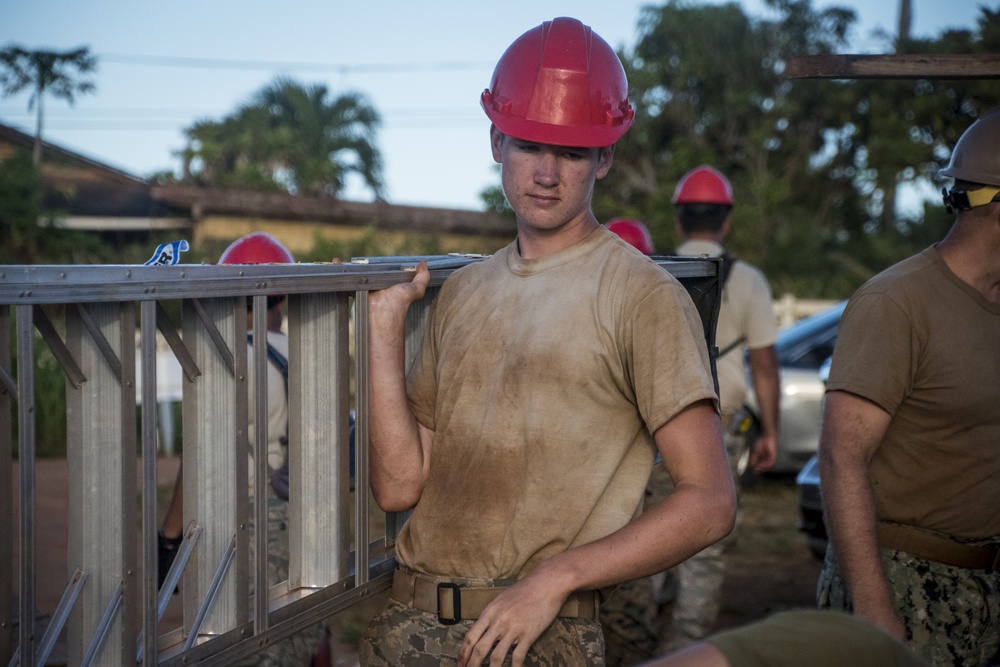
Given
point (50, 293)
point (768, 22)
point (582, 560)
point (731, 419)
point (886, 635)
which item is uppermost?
point (768, 22)

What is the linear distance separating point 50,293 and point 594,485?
113 centimetres

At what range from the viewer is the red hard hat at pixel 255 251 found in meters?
4.61

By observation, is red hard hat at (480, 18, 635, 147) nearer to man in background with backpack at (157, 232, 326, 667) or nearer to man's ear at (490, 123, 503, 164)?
man's ear at (490, 123, 503, 164)

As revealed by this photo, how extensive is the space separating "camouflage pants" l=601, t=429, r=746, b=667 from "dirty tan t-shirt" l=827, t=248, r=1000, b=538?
259 centimetres

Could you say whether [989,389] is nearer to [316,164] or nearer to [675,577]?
[675,577]

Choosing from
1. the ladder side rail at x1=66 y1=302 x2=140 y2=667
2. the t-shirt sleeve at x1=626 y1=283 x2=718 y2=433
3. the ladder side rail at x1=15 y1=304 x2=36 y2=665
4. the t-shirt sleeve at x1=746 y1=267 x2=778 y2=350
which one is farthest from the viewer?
the t-shirt sleeve at x1=746 y1=267 x2=778 y2=350

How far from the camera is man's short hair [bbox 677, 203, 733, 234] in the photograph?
6.23 m

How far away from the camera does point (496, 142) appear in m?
2.58

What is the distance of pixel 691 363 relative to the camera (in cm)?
226

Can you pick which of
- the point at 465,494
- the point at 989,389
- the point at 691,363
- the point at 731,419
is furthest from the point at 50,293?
the point at 731,419

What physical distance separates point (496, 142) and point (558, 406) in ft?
2.08

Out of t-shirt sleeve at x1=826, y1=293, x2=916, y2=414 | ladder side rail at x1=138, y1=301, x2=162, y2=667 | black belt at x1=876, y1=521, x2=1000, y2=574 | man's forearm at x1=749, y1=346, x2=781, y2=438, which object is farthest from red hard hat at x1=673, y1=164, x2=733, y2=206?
ladder side rail at x1=138, y1=301, x2=162, y2=667

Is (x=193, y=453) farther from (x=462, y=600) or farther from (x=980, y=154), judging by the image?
(x=980, y=154)

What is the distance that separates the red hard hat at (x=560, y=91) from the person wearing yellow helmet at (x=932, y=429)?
3.26ft
